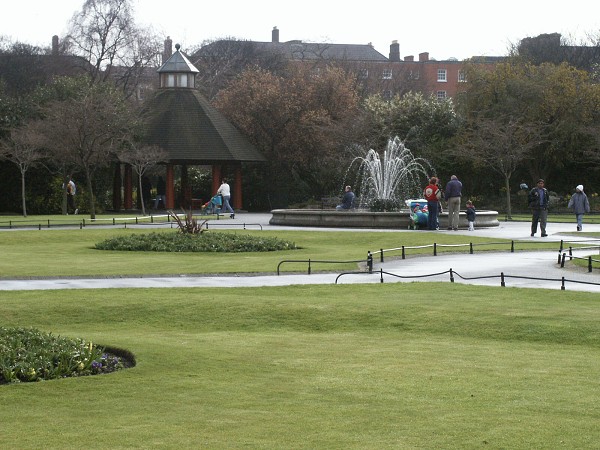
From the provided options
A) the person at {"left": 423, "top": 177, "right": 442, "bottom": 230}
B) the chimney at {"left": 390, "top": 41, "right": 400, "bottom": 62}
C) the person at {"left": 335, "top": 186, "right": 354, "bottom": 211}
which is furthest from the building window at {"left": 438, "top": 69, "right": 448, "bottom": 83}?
the person at {"left": 423, "top": 177, "right": 442, "bottom": 230}

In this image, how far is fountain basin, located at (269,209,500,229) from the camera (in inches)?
1582

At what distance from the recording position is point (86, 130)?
48.3m

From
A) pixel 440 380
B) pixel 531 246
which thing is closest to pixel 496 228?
pixel 531 246

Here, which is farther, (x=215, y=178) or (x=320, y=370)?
(x=215, y=178)

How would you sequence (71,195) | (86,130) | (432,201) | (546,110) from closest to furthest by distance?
(432,201) → (86,130) → (71,195) → (546,110)

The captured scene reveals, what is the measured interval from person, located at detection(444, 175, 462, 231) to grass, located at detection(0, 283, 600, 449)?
1884cm

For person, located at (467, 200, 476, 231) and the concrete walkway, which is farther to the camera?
person, located at (467, 200, 476, 231)

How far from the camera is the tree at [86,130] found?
158ft

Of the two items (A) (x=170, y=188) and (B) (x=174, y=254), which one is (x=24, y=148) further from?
(B) (x=174, y=254)

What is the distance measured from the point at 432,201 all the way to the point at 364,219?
3446mm

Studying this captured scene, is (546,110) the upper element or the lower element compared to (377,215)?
upper

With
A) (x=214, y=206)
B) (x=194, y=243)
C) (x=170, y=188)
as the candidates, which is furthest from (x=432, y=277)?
(x=170, y=188)

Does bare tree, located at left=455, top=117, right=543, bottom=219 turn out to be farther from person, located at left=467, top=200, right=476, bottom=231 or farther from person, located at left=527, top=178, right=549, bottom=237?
person, located at left=527, top=178, right=549, bottom=237

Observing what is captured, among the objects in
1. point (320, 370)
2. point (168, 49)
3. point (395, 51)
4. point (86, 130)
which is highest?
point (395, 51)
